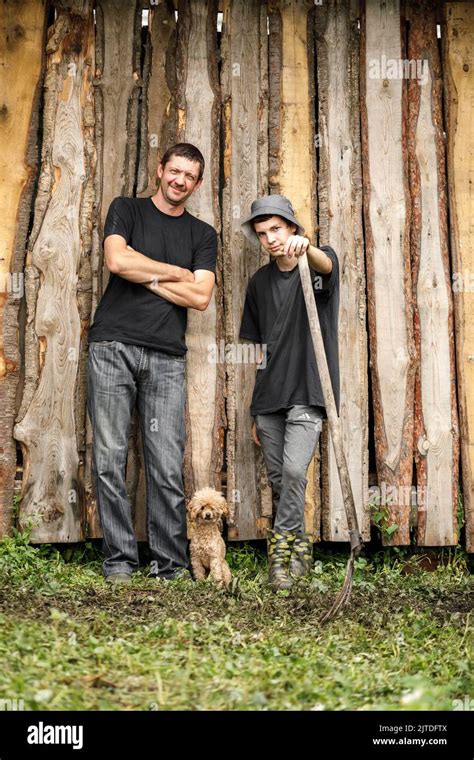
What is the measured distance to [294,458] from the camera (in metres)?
5.55

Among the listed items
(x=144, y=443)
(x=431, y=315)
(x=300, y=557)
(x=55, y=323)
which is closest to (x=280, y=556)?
(x=300, y=557)

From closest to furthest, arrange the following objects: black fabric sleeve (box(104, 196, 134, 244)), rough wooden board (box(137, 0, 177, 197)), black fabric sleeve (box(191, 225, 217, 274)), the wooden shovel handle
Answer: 1. the wooden shovel handle
2. black fabric sleeve (box(104, 196, 134, 244))
3. black fabric sleeve (box(191, 225, 217, 274))
4. rough wooden board (box(137, 0, 177, 197))

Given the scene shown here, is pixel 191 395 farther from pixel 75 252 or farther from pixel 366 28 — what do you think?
pixel 366 28

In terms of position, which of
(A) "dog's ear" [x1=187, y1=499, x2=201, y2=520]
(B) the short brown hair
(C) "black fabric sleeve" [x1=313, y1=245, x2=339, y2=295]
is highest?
(B) the short brown hair

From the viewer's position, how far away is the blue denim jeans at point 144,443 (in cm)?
556

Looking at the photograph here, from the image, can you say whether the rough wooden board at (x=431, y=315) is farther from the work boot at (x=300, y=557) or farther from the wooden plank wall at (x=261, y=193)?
the work boot at (x=300, y=557)

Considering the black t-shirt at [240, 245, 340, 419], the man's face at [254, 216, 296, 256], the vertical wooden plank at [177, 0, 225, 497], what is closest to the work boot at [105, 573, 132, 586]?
the vertical wooden plank at [177, 0, 225, 497]

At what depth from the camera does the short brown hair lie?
18.6ft

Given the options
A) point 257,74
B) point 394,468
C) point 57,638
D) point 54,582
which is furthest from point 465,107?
point 57,638

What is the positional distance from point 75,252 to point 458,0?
10.1 ft

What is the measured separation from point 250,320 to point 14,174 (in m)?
1.77

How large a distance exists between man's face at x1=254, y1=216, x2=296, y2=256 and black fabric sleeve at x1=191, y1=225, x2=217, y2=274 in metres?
0.33

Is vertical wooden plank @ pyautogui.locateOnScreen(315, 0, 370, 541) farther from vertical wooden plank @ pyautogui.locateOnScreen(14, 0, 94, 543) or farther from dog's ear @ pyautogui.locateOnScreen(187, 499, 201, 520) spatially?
vertical wooden plank @ pyautogui.locateOnScreen(14, 0, 94, 543)

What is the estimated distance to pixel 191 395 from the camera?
6.09m
